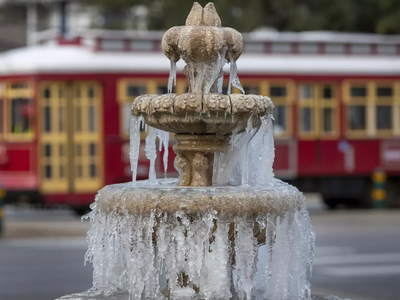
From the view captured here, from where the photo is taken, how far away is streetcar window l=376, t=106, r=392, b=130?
2031cm

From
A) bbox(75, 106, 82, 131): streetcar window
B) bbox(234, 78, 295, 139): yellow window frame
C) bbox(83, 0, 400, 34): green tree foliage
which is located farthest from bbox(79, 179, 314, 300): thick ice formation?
bbox(83, 0, 400, 34): green tree foliage

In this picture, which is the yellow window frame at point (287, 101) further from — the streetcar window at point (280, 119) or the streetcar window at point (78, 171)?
the streetcar window at point (78, 171)

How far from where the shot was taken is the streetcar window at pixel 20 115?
1878cm

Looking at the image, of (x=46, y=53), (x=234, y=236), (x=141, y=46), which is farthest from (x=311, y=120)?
(x=234, y=236)

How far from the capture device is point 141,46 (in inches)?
762

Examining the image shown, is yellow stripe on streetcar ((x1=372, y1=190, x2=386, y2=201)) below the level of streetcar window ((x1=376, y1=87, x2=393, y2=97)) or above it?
below

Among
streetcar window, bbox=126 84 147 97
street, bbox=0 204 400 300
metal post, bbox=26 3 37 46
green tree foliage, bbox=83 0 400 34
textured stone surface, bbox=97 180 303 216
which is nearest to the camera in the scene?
textured stone surface, bbox=97 180 303 216

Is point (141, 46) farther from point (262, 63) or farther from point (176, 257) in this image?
point (176, 257)

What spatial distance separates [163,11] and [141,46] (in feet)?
33.2

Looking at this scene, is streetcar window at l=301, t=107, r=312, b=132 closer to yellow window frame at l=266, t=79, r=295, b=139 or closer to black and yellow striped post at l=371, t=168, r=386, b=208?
yellow window frame at l=266, t=79, r=295, b=139

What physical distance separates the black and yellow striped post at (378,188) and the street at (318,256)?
0.42 meters

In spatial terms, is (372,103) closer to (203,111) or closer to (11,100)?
(11,100)

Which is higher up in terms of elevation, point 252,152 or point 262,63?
point 262,63

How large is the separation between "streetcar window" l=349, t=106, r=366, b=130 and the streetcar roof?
73 centimetres
